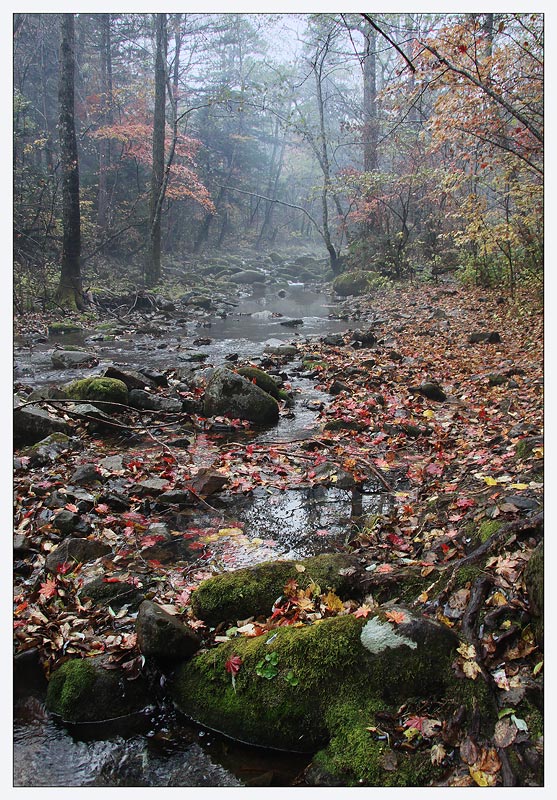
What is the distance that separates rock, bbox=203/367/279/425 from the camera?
7.42m

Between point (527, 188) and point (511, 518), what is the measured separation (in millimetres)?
8560

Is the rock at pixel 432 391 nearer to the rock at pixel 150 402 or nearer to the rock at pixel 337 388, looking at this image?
the rock at pixel 337 388

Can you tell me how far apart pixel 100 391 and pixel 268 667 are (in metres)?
5.33

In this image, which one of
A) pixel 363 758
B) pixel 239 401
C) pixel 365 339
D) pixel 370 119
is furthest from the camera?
pixel 370 119

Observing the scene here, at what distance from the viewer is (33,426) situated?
21.0ft

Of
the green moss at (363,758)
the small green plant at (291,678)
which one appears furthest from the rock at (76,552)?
the green moss at (363,758)

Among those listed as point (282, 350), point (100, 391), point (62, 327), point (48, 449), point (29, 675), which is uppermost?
point (62, 327)

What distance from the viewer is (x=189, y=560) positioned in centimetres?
414

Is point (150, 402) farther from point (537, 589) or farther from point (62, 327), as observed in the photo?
point (62, 327)

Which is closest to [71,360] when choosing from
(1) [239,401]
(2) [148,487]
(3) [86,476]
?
(1) [239,401]

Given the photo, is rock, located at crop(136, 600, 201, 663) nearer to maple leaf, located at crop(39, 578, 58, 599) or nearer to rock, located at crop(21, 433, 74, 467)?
maple leaf, located at crop(39, 578, 58, 599)

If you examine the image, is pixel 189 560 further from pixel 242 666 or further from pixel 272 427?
pixel 272 427

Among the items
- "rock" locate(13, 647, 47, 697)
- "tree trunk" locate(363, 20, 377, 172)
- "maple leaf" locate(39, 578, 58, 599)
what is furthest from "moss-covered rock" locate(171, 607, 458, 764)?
"tree trunk" locate(363, 20, 377, 172)

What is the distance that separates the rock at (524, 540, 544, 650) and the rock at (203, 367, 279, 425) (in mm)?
5099
